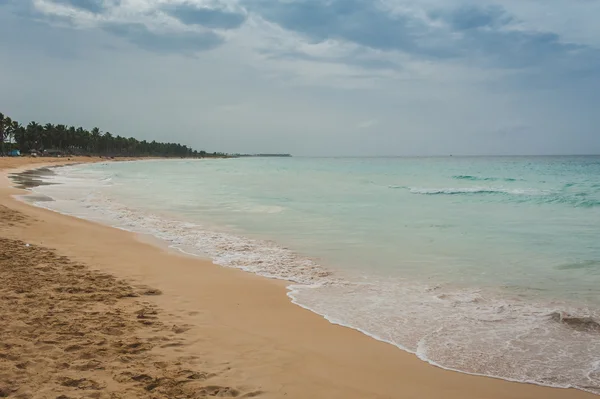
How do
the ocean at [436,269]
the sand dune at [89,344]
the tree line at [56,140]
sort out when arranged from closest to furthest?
the sand dune at [89,344] → the ocean at [436,269] → the tree line at [56,140]

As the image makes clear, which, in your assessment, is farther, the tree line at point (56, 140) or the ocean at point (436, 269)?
the tree line at point (56, 140)

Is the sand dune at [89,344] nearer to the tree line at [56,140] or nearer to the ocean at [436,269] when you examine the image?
the ocean at [436,269]

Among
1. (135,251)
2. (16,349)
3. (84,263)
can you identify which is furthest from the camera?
(135,251)

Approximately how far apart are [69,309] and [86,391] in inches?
93.0

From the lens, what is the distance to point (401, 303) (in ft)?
23.4

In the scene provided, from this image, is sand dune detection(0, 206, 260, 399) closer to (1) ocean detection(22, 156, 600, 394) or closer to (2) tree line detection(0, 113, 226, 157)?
(1) ocean detection(22, 156, 600, 394)

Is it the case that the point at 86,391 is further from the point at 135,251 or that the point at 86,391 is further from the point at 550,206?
the point at 550,206

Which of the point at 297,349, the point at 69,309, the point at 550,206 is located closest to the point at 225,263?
the point at 69,309

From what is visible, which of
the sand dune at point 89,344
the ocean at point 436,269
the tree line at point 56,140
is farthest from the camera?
the tree line at point 56,140

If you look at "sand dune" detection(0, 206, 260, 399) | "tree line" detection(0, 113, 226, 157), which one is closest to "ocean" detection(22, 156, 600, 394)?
"sand dune" detection(0, 206, 260, 399)

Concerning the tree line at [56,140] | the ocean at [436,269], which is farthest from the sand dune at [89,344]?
A: the tree line at [56,140]

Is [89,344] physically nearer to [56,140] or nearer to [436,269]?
[436,269]

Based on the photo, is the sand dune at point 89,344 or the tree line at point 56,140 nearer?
the sand dune at point 89,344

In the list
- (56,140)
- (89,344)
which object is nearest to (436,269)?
(89,344)
